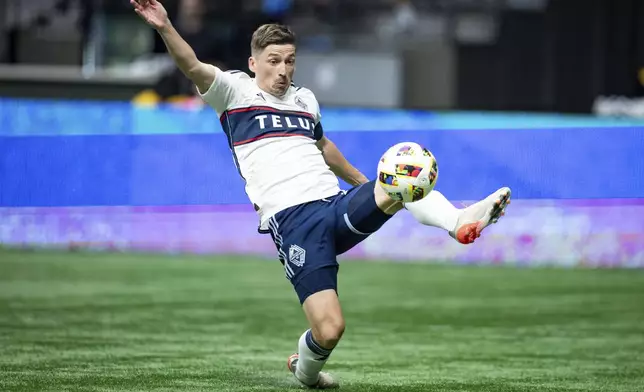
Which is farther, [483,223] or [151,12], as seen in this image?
[151,12]

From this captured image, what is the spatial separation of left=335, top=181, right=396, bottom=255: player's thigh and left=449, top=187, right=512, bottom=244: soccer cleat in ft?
1.22

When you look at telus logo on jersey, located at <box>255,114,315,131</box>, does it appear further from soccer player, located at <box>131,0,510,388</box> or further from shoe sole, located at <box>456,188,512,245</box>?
shoe sole, located at <box>456,188,512,245</box>

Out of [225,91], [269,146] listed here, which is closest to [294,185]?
[269,146]

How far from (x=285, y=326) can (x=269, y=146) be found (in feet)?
9.49

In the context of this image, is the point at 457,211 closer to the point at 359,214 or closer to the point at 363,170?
the point at 359,214

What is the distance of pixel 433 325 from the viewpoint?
28.5 feet

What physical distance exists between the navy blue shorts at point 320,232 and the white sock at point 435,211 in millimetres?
170

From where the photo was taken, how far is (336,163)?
6.35m

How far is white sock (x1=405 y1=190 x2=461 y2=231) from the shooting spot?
17.9ft

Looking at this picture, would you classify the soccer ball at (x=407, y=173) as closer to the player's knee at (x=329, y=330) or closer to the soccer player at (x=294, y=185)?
the soccer player at (x=294, y=185)

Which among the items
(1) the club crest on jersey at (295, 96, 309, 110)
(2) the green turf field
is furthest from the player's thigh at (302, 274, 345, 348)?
(1) the club crest on jersey at (295, 96, 309, 110)

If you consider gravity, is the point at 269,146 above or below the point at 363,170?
above

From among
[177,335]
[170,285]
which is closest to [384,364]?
[177,335]

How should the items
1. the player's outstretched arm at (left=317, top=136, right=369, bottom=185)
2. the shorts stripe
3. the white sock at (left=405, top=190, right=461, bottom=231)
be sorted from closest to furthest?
the white sock at (left=405, top=190, right=461, bottom=231) < the shorts stripe < the player's outstretched arm at (left=317, top=136, right=369, bottom=185)
